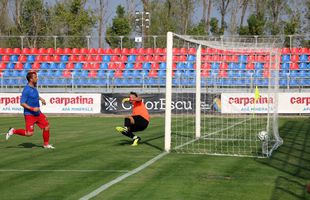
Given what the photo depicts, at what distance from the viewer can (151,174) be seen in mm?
11109

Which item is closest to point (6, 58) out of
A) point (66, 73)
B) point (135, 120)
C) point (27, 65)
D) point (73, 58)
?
point (27, 65)

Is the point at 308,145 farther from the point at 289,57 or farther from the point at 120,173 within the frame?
the point at 289,57

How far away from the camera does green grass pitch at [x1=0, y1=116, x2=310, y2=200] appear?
30.3 feet

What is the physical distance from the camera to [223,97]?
30.3 metres

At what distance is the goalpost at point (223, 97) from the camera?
1567 centimetres

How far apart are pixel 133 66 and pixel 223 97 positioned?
9967mm

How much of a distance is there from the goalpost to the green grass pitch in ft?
3.73

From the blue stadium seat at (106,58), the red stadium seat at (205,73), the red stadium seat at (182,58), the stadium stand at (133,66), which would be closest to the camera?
the red stadium seat at (205,73)

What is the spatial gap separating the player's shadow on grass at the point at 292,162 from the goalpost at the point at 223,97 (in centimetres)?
49

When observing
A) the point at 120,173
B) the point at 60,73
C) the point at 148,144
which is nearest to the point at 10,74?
the point at 60,73

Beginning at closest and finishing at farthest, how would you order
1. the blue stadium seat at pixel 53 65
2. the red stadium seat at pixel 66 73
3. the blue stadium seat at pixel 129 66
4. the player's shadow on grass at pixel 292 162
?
the player's shadow on grass at pixel 292 162, the red stadium seat at pixel 66 73, the blue stadium seat at pixel 129 66, the blue stadium seat at pixel 53 65

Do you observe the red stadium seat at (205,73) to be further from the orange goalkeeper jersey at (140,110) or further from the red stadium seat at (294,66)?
the orange goalkeeper jersey at (140,110)

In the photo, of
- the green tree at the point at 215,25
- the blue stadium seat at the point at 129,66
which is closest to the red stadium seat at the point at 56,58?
the blue stadium seat at the point at 129,66

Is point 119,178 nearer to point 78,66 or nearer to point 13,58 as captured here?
point 78,66
